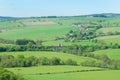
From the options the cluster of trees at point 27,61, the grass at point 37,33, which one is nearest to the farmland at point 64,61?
the cluster of trees at point 27,61

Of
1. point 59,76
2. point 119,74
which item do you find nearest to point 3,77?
point 59,76

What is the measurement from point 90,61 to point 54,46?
36.1m

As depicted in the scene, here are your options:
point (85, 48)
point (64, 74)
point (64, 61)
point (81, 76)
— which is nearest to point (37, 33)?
point (85, 48)

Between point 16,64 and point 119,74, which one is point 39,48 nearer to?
point 16,64

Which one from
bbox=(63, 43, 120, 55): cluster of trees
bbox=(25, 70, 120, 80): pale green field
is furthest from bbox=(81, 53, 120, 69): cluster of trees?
bbox=(63, 43, 120, 55): cluster of trees

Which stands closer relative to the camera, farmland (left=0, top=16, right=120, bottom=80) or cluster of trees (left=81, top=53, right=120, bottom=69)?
farmland (left=0, top=16, right=120, bottom=80)

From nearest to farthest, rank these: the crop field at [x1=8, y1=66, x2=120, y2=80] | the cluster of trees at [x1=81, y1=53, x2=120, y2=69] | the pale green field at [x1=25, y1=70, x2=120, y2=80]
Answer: the pale green field at [x1=25, y1=70, x2=120, y2=80] → the crop field at [x1=8, y1=66, x2=120, y2=80] → the cluster of trees at [x1=81, y1=53, x2=120, y2=69]

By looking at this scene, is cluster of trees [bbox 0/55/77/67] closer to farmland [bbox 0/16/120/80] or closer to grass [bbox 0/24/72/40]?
farmland [bbox 0/16/120/80]

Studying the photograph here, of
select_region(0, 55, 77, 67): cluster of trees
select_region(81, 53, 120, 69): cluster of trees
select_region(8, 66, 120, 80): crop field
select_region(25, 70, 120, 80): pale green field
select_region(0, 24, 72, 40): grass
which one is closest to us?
select_region(25, 70, 120, 80): pale green field

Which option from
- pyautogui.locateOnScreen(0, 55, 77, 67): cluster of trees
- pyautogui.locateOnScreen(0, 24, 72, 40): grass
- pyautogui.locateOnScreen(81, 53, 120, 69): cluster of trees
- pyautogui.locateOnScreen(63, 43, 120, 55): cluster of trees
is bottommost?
pyautogui.locateOnScreen(0, 24, 72, 40): grass

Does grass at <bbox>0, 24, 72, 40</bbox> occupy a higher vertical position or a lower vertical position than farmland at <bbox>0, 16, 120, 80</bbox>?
lower

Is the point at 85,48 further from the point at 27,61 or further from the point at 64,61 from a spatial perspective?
the point at 27,61

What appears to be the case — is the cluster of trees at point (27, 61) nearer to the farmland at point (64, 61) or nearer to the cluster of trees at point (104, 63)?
the farmland at point (64, 61)

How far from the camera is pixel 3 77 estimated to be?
175ft
